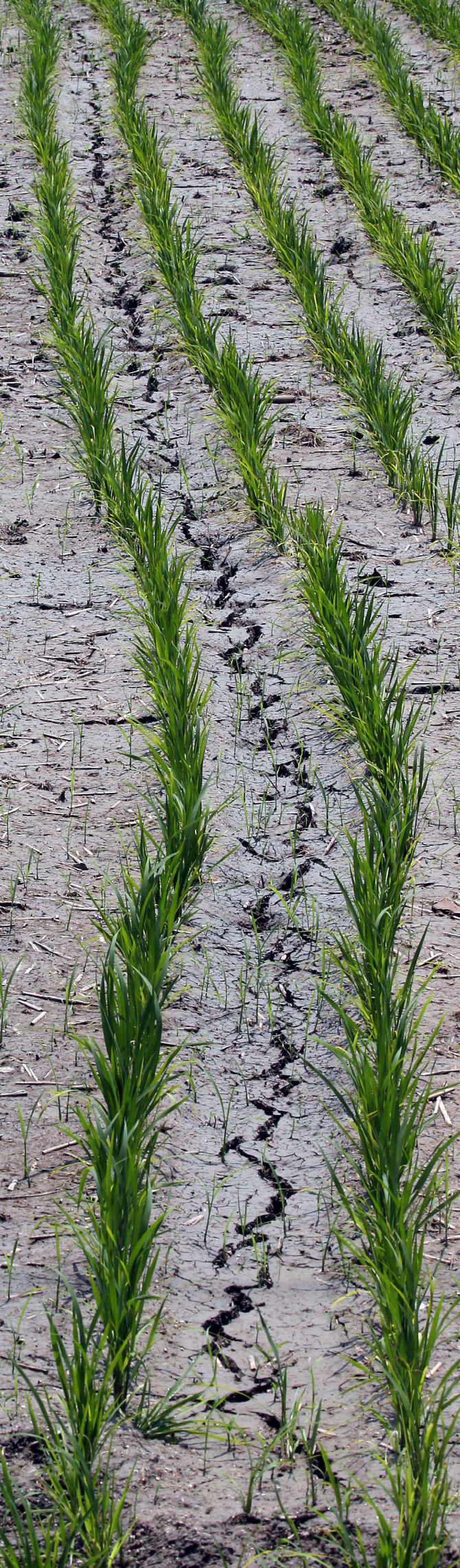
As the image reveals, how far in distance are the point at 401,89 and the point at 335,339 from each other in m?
2.82

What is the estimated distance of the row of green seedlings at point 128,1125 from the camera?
1384mm

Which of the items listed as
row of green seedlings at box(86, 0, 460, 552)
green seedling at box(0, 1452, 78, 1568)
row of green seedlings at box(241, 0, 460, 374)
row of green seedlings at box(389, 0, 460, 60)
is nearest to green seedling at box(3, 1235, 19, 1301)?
green seedling at box(0, 1452, 78, 1568)

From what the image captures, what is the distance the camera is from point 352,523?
367 centimetres

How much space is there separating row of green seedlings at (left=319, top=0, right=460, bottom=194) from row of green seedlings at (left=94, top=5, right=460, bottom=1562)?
10.8 ft

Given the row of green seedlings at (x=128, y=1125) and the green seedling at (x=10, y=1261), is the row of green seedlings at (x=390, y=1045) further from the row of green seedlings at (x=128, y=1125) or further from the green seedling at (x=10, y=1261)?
the green seedling at (x=10, y=1261)

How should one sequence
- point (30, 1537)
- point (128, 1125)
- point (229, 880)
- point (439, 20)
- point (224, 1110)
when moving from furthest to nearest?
point (439, 20), point (229, 880), point (224, 1110), point (128, 1125), point (30, 1537)

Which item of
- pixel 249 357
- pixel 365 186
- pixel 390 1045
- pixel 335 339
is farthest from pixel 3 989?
pixel 365 186

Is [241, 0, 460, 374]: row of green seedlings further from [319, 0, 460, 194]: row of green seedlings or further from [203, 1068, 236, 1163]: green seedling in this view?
[203, 1068, 236, 1163]: green seedling

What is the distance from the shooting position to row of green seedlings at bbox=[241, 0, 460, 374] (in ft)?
14.7

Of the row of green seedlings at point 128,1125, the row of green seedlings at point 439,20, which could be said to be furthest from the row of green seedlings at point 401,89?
the row of green seedlings at point 128,1125

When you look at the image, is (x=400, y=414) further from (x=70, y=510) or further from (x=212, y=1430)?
(x=212, y=1430)

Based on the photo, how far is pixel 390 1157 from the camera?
168cm

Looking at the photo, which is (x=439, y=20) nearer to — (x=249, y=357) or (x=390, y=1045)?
(x=249, y=357)

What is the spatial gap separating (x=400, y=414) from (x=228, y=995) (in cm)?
216
